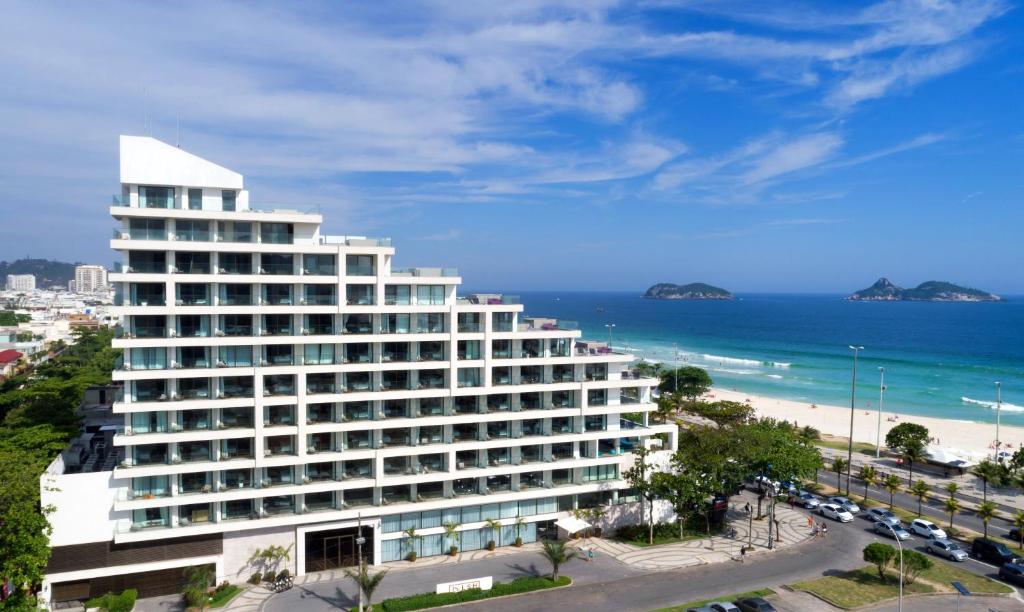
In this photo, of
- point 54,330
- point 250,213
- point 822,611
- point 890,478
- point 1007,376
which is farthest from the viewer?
point 54,330

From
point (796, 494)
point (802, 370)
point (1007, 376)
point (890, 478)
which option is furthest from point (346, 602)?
point (1007, 376)

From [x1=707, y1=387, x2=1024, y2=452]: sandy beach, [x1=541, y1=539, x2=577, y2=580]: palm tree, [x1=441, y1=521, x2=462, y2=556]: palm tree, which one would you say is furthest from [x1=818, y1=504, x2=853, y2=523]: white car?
[x1=707, y1=387, x2=1024, y2=452]: sandy beach

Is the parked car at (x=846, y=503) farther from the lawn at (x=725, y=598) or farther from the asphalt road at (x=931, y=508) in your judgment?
the lawn at (x=725, y=598)

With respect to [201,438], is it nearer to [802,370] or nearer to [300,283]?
[300,283]

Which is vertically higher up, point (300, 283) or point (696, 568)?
point (300, 283)

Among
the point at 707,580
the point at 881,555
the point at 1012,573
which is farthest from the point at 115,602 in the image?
the point at 1012,573

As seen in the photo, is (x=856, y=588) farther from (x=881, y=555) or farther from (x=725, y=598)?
(x=725, y=598)
